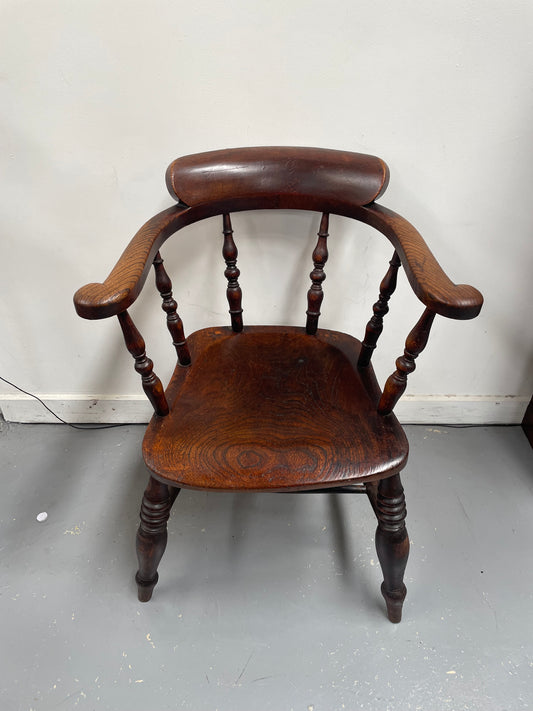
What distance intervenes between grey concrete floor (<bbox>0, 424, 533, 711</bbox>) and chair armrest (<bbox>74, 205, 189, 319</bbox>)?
735 millimetres

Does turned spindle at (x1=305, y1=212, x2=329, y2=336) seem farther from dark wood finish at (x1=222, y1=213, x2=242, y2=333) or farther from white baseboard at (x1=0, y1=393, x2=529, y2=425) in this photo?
white baseboard at (x1=0, y1=393, x2=529, y2=425)

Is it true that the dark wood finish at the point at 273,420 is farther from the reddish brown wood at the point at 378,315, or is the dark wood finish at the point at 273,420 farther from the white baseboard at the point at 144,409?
the white baseboard at the point at 144,409

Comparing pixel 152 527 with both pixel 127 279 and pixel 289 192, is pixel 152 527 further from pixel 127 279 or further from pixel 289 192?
pixel 289 192

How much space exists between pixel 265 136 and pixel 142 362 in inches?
22.9

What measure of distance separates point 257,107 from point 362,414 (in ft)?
2.24

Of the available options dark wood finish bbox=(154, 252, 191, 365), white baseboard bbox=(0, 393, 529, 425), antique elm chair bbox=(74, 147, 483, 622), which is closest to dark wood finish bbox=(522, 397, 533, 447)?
white baseboard bbox=(0, 393, 529, 425)

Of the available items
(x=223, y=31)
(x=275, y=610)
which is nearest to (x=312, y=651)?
(x=275, y=610)

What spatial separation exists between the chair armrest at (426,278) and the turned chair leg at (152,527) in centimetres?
60

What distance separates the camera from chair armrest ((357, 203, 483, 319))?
2.17ft

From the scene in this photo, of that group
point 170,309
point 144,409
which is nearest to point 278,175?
point 170,309

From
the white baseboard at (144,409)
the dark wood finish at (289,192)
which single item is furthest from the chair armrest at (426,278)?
the white baseboard at (144,409)

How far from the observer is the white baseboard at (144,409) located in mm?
1463

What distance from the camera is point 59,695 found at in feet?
3.01

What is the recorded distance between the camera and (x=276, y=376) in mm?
993
